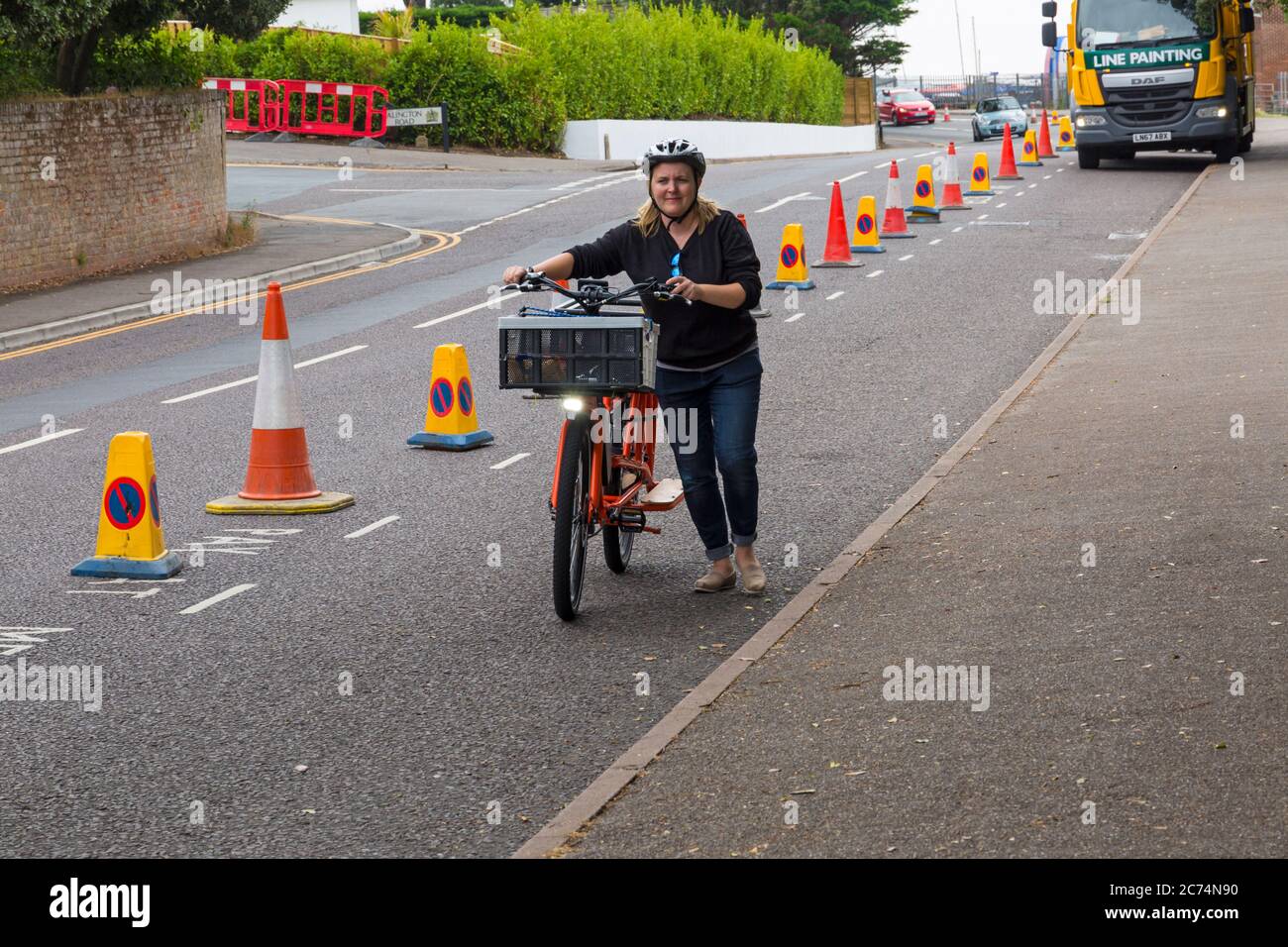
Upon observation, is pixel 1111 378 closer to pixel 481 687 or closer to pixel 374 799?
pixel 481 687

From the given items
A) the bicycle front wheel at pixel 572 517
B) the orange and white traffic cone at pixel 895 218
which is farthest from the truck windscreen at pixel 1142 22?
the bicycle front wheel at pixel 572 517

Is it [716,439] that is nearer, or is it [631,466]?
[716,439]

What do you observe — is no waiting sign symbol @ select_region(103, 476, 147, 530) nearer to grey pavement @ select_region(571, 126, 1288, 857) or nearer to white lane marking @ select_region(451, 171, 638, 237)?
grey pavement @ select_region(571, 126, 1288, 857)

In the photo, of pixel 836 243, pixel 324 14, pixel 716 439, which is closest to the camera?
pixel 716 439

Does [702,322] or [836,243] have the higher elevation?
[836,243]

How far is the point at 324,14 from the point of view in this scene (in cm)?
5828

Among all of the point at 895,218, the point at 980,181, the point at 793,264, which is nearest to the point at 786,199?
the point at 980,181

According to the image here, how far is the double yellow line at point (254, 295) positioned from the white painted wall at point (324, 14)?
3254cm

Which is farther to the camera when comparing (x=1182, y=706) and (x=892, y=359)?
(x=892, y=359)

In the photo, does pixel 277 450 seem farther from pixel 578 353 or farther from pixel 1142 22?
pixel 1142 22

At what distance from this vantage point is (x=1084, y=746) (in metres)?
5.27

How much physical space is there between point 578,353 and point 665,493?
1.11m
